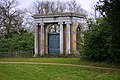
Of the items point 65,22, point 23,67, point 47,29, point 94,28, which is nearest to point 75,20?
point 65,22

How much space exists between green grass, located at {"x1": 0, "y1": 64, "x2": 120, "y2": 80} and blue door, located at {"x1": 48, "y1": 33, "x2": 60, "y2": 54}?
18119mm

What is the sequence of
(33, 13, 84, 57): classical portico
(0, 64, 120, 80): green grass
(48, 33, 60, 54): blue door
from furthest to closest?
1. (48, 33, 60, 54): blue door
2. (33, 13, 84, 57): classical portico
3. (0, 64, 120, 80): green grass

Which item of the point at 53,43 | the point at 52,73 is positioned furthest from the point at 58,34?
the point at 52,73

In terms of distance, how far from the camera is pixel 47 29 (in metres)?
42.5

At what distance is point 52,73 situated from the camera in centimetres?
2100

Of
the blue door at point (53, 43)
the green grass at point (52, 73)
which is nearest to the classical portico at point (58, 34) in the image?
the blue door at point (53, 43)

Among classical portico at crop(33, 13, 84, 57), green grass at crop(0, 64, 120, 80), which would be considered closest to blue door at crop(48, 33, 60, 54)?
classical portico at crop(33, 13, 84, 57)

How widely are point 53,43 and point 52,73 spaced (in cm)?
2114

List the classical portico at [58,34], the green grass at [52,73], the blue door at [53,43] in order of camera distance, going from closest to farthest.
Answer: the green grass at [52,73]
the classical portico at [58,34]
the blue door at [53,43]

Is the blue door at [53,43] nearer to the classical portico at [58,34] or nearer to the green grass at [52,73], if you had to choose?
the classical portico at [58,34]

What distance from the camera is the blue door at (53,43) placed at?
41.6m

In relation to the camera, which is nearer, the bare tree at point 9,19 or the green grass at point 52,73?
the green grass at point 52,73

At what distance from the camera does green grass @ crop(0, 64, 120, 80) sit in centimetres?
1958

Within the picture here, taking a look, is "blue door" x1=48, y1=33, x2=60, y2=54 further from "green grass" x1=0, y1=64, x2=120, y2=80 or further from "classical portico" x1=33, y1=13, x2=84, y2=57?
"green grass" x1=0, y1=64, x2=120, y2=80
